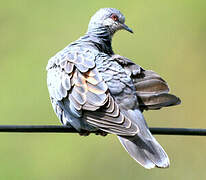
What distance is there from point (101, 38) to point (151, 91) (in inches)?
64.6

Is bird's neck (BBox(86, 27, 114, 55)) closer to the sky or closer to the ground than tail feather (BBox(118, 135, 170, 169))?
closer to the sky

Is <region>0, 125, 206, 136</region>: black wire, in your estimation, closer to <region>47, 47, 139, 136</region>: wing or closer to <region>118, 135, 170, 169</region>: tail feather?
<region>118, 135, 170, 169</region>: tail feather

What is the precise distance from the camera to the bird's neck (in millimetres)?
9525

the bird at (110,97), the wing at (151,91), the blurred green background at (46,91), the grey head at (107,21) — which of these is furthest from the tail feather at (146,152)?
the blurred green background at (46,91)

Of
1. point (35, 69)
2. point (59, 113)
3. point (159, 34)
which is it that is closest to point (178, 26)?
point (159, 34)

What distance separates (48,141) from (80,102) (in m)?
7.27

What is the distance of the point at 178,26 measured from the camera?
649 inches

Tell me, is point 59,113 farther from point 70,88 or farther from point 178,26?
point 178,26

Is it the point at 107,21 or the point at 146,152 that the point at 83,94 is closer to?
the point at 146,152

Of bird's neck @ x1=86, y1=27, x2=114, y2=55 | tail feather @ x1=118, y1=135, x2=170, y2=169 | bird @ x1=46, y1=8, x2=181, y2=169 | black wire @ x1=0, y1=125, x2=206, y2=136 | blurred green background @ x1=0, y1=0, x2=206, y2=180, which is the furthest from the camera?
blurred green background @ x1=0, y1=0, x2=206, y2=180

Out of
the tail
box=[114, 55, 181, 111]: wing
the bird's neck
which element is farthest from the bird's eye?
the tail

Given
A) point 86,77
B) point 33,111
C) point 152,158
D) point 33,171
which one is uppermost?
point 86,77

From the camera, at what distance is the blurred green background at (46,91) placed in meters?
13.4

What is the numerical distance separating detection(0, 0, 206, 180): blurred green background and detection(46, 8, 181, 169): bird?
4147 mm
